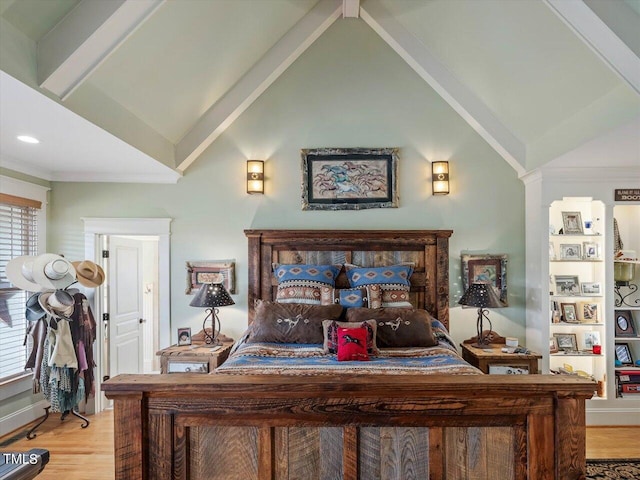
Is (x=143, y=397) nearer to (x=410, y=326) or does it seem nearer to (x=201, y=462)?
(x=201, y=462)

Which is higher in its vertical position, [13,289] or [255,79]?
[255,79]

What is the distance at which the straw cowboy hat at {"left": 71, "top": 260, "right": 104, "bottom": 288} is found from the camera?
11.7ft

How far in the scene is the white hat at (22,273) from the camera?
329cm

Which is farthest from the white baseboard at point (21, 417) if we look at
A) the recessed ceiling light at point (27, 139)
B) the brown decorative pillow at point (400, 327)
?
the brown decorative pillow at point (400, 327)

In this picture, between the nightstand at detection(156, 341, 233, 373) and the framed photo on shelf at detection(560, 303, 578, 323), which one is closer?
the nightstand at detection(156, 341, 233, 373)

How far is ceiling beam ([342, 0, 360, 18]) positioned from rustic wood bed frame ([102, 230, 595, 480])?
137 inches

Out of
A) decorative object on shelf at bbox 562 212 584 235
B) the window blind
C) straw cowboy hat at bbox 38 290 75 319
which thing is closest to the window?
the window blind

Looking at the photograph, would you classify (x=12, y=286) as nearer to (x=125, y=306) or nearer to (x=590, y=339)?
(x=125, y=306)

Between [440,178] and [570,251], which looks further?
[440,178]

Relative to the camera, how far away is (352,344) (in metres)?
2.79

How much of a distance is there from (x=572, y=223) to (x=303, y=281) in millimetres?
2587

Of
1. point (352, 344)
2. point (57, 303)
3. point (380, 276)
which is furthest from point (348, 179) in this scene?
point (57, 303)

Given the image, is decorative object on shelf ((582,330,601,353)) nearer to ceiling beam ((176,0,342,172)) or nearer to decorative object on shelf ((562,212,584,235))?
decorative object on shelf ((562,212,584,235))

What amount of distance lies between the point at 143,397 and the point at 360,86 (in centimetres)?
350
